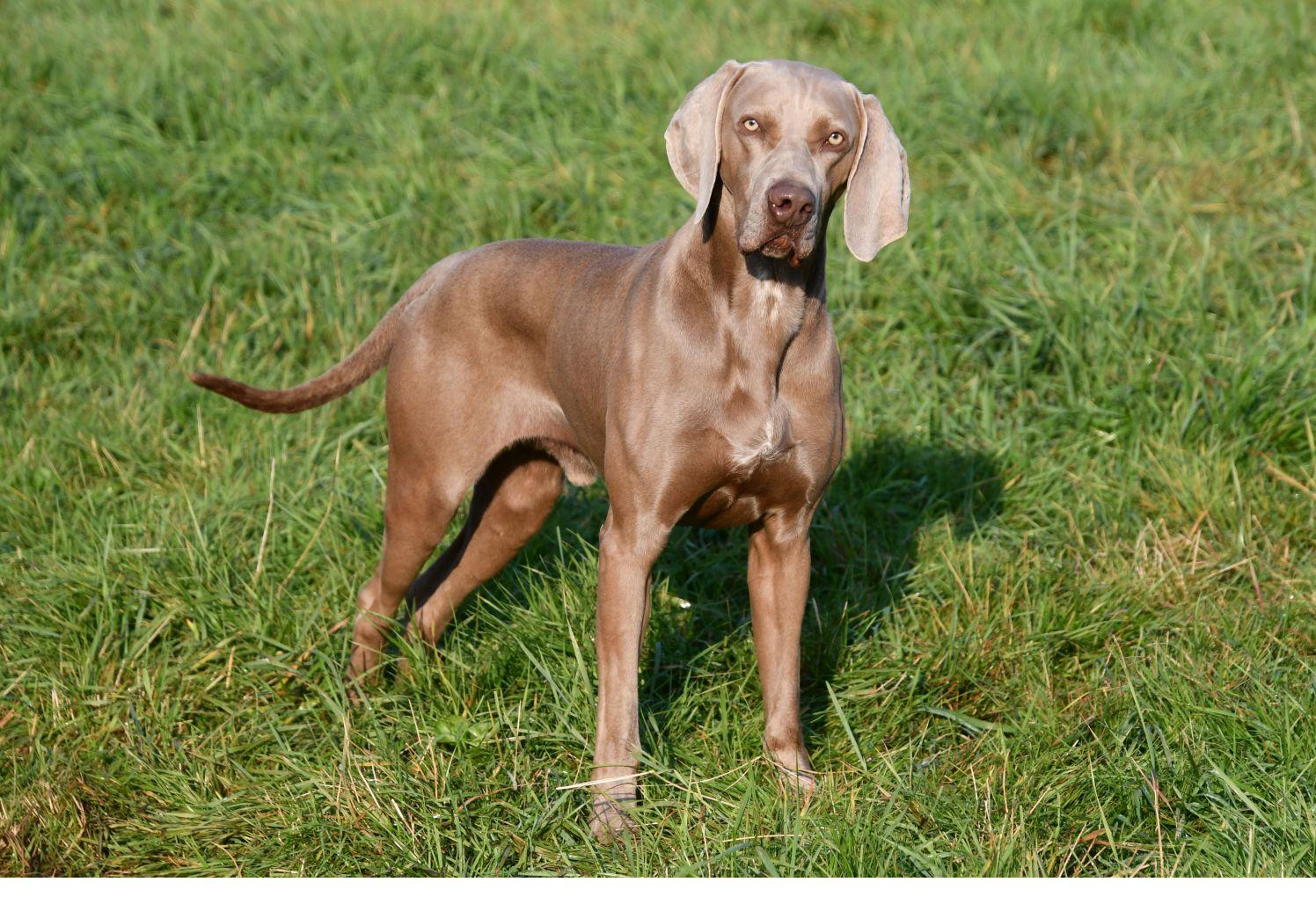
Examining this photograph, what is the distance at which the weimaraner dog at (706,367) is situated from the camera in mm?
3145

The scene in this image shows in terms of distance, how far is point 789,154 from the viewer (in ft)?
10.1

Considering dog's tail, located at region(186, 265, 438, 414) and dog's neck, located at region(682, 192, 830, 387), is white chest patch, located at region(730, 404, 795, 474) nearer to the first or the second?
dog's neck, located at region(682, 192, 830, 387)

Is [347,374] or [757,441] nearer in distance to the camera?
[757,441]

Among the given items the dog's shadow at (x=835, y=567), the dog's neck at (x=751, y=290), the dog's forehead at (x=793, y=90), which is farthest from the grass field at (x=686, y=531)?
the dog's forehead at (x=793, y=90)

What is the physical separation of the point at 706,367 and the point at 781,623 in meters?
0.68

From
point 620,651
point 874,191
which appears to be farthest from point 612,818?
point 874,191

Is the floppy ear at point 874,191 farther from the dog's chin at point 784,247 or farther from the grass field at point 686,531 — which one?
the grass field at point 686,531

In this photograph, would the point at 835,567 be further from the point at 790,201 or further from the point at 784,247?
the point at 790,201

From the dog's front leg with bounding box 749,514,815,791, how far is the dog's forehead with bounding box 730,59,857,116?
3.11 feet

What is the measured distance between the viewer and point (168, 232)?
605 cm

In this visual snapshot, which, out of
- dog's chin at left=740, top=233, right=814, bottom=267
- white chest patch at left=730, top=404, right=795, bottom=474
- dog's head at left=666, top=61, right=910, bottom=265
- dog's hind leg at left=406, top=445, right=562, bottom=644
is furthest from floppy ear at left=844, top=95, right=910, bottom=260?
dog's hind leg at left=406, top=445, right=562, bottom=644

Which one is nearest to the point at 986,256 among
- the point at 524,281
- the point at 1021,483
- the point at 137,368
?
the point at 1021,483

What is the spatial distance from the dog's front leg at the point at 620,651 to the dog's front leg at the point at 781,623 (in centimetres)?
30

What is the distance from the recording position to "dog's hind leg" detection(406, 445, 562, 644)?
4.10 meters
